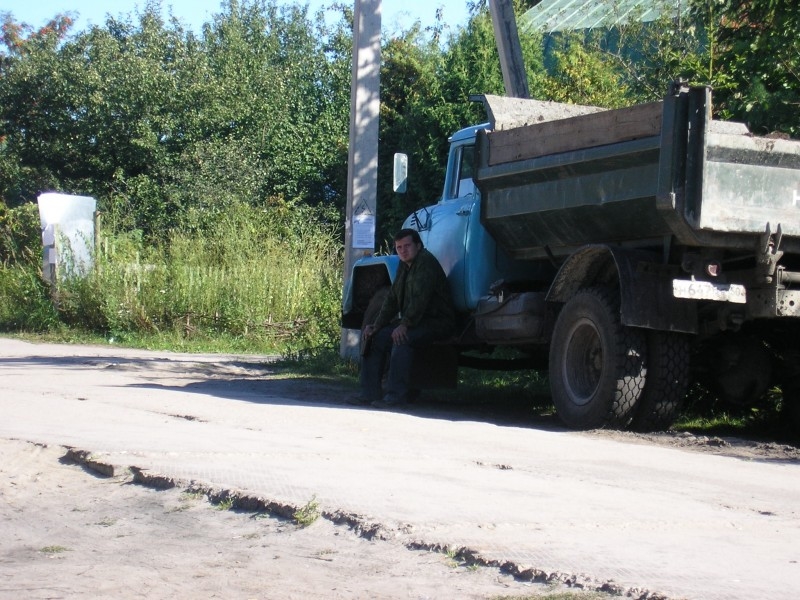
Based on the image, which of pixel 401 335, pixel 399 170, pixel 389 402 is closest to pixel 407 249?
pixel 401 335

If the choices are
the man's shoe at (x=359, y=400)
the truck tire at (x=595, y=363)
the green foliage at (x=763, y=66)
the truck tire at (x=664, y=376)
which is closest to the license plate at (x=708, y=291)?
the truck tire at (x=664, y=376)

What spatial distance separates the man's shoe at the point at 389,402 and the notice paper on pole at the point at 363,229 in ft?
13.5

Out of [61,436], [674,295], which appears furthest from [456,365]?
[61,436]

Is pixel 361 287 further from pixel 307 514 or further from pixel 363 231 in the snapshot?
pixel 307 514

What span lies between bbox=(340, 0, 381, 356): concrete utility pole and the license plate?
22.0ft

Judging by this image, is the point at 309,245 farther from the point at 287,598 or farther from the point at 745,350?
the point at 287,598

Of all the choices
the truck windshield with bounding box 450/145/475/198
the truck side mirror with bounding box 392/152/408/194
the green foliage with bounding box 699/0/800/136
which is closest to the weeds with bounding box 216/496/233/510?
the truck windshield with bounding box 450/145/475/198

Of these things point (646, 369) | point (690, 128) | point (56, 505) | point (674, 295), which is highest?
point (690, 128)

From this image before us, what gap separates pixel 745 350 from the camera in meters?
8.88

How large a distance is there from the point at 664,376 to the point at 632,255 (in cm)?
92

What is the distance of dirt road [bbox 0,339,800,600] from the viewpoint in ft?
13.3

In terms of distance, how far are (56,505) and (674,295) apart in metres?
4.24

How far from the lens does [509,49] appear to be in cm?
1345

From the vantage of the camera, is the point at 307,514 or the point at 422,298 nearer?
the point at 307,514
